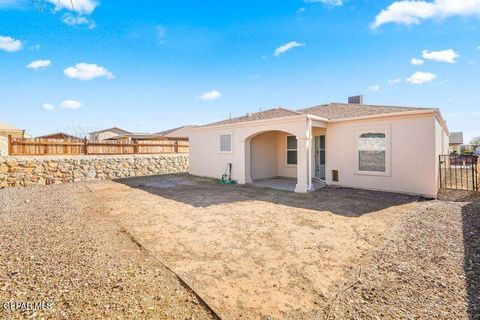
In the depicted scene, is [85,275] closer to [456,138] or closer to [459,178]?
[459,178]

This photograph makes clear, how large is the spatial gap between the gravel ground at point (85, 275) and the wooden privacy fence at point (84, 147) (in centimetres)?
715

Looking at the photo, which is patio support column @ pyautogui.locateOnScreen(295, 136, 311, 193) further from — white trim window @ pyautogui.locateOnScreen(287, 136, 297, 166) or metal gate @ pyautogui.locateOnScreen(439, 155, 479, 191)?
metal gate @ pyautogui.locateOnScreen(439, 155, 479, 191)

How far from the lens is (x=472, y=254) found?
3.66 metres

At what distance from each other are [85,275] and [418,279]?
438 cm

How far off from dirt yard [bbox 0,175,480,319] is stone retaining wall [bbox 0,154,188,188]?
15.7 feet

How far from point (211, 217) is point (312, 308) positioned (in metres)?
3.71

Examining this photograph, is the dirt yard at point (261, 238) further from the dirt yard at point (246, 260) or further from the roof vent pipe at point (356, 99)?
the roof vent pipe at point (356, 99)

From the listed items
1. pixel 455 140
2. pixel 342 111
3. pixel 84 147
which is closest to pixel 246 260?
pixel 342 111

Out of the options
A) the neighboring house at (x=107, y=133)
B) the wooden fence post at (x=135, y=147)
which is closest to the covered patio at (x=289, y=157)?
the wooden fence post at (x=135, y=147)

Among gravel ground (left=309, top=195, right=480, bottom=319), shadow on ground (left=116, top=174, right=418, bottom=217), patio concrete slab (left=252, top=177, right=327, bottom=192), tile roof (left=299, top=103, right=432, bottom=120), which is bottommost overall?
gravel ground (left=309, top=195, right=480, bottom=319)

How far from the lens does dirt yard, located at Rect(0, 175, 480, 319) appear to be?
8.25 feet

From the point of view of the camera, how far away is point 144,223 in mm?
5457

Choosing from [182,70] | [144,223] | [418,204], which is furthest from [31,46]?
[418,204]

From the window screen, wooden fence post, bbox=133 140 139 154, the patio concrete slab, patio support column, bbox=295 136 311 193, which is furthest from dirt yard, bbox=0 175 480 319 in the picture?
wooden fence post, bbox=133 140 139 154
